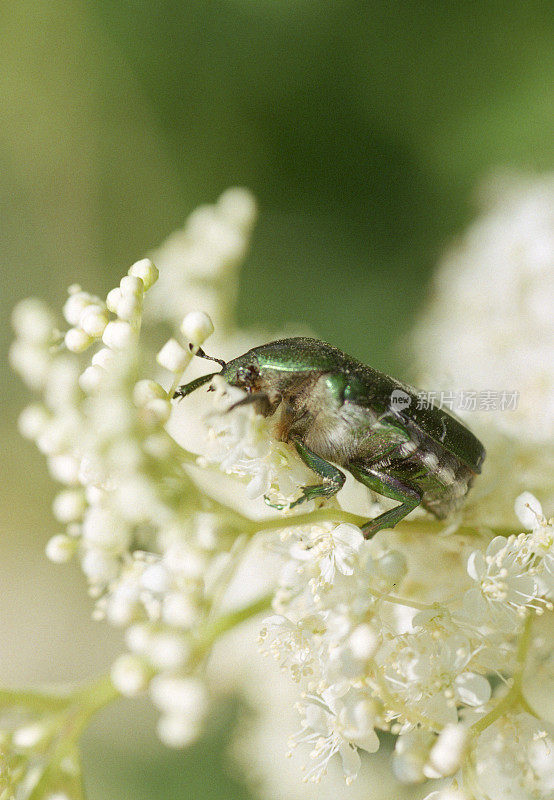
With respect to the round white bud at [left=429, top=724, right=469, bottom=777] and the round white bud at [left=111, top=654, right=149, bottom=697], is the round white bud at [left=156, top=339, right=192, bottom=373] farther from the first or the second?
the round white bud at [left=429, top=724, right=469, bottom=777]

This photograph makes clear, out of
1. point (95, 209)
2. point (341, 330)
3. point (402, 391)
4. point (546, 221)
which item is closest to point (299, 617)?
point (402, 391)

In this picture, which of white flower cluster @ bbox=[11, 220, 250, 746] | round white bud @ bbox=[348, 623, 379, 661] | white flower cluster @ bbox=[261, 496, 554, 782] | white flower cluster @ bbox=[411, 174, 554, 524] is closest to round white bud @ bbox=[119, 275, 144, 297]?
white flower cluster @ bbox=[11, 220, 250, 746]

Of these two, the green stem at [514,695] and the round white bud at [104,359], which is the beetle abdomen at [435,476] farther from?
the round white bud at [104,359]

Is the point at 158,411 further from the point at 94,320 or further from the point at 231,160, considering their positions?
the point at 231,160

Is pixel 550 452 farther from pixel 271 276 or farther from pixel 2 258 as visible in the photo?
pixel 2 258

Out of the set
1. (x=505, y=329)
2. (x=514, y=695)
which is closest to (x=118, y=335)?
(x=514, y=695)

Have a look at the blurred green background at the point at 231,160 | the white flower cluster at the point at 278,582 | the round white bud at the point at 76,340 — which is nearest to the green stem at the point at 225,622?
the white flower cluster at the point at 278,582
